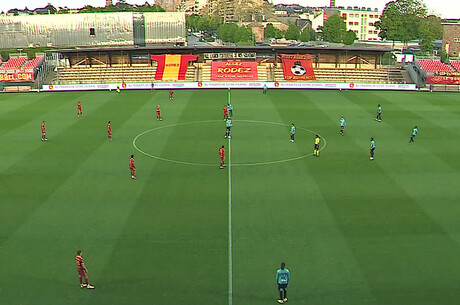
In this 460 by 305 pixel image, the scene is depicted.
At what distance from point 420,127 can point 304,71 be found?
113 ft

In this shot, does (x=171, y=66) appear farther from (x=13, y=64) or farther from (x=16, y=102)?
(x=16, y=102)

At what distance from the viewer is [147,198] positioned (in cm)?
2447

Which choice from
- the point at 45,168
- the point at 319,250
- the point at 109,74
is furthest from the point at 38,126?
the point at 109,74

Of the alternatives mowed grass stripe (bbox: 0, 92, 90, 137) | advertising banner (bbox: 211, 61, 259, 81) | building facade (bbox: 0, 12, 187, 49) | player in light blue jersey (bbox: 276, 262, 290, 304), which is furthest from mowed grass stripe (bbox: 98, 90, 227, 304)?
building facade (bbox: 0, 12, 187, 49)

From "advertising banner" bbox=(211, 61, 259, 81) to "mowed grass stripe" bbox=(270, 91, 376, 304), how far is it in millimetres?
42115

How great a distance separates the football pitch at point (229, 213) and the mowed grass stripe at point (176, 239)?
67mm

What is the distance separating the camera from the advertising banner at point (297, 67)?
7300 cm

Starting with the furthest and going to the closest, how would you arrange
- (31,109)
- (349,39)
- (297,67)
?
(349,39) < (297,67) < (31,109)

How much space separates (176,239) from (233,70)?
56.8 m

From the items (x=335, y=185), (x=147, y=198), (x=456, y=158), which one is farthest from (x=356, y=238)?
(x=456, y=158)

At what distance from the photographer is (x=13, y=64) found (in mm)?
73438

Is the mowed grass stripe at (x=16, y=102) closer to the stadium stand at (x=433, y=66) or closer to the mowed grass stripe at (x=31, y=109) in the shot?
the mowed grass stripe at (x=31, y=109)

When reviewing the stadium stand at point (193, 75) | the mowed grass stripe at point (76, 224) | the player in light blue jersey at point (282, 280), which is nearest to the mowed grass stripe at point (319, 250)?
the player in light blue jersey at point (282, 280)

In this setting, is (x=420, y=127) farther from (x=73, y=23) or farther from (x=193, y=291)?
(x=73, y=23)
